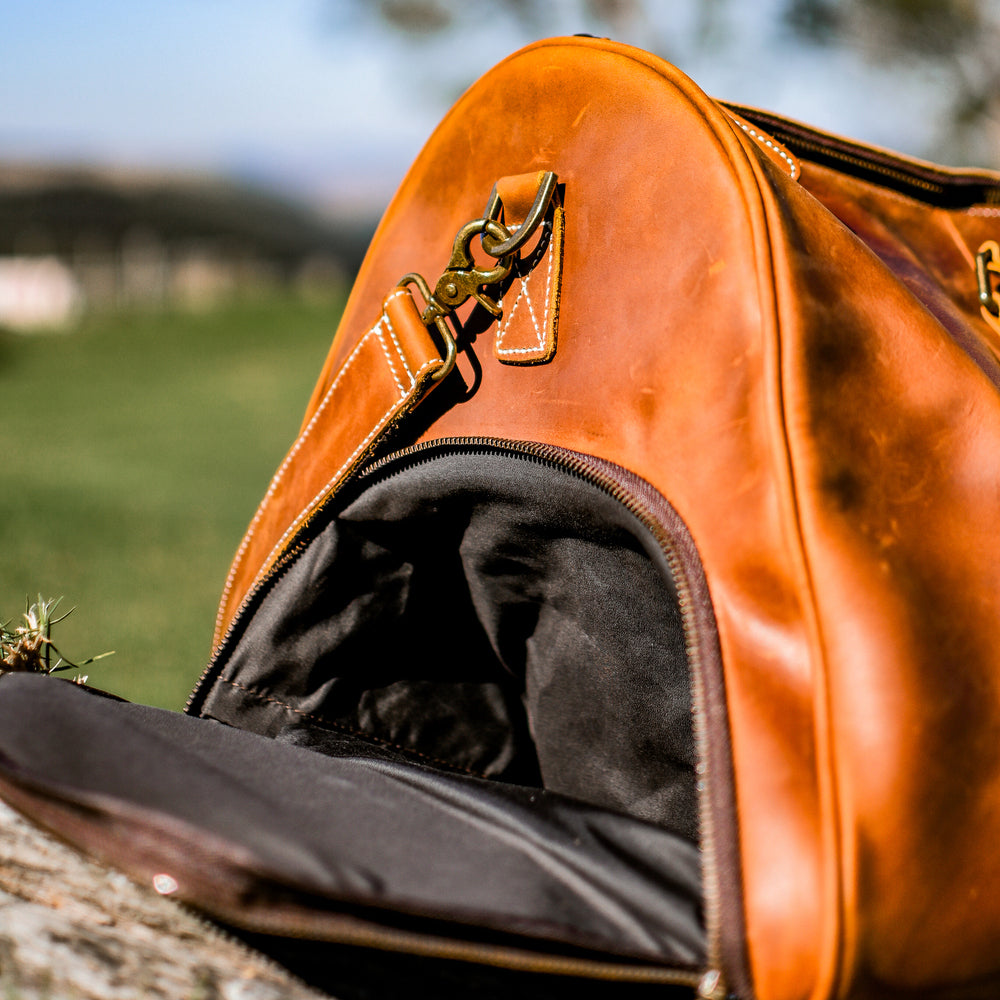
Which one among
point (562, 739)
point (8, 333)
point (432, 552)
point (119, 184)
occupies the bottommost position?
point (562, 739)

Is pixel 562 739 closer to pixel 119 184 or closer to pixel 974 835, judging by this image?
pixel 974 835

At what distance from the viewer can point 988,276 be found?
0.80m

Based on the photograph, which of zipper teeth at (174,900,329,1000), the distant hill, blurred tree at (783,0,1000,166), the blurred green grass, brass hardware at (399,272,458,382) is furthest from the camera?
the distant hill

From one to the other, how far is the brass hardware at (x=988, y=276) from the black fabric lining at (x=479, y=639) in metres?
0.35

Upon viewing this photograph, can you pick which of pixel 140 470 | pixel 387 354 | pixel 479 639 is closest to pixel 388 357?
pixel 387 354

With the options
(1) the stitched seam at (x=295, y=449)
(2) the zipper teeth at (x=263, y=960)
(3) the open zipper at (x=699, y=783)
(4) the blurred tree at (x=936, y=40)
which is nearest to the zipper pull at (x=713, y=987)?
(3) the open zipper at (x=699, y=783)

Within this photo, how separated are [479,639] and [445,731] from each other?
98 millimetres

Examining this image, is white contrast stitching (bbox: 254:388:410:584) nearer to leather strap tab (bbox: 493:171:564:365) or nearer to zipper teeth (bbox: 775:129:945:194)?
leather strap tab (bbox: 493:171:564:365)

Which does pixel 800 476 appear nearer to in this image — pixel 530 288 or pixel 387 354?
pixel 530 288

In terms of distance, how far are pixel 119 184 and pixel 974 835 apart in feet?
55.2

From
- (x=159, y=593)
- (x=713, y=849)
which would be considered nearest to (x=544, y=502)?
(x=713, y=849)

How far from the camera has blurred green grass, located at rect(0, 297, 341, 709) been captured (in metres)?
2.07

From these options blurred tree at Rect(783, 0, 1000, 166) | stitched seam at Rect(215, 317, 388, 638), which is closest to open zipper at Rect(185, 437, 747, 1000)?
stitched seam at Rect(215, 317, 388, 638)

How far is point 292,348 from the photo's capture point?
7.82 metres
